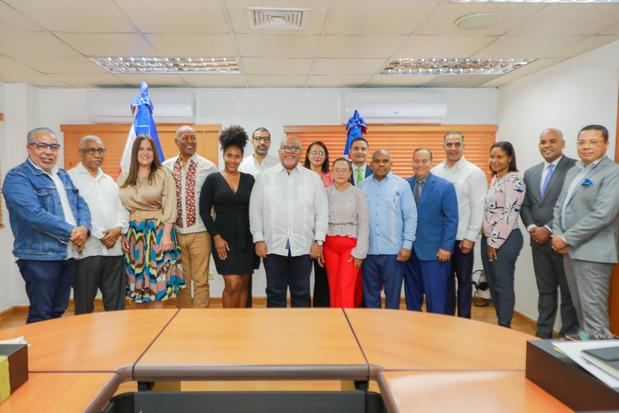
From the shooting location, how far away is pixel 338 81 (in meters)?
4.61

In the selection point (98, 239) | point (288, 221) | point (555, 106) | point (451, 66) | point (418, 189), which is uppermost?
point (451, 66)

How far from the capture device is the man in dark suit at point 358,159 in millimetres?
3539

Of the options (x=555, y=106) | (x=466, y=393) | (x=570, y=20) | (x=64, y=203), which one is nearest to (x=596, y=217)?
(x=570, y=20)

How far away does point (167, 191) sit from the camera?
300 cm

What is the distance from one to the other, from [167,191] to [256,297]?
236 centimetres

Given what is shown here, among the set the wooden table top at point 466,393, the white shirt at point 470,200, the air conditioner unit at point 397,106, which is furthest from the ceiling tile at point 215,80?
the wooden table top at point 466,393

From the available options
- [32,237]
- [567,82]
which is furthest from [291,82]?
[32,237]

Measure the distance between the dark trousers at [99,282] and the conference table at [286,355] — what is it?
120 centimetres

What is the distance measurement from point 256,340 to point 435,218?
6.89 feet

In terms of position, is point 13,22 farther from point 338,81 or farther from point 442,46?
point 442,46

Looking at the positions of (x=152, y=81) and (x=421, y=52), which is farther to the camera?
(x=152, y=81)

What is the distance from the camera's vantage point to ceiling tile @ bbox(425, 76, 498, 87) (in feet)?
14.9

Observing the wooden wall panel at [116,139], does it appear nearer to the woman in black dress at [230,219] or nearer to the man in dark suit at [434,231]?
the woman in black dress at [230,219]

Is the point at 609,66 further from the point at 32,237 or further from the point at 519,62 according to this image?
the point at 32,237
